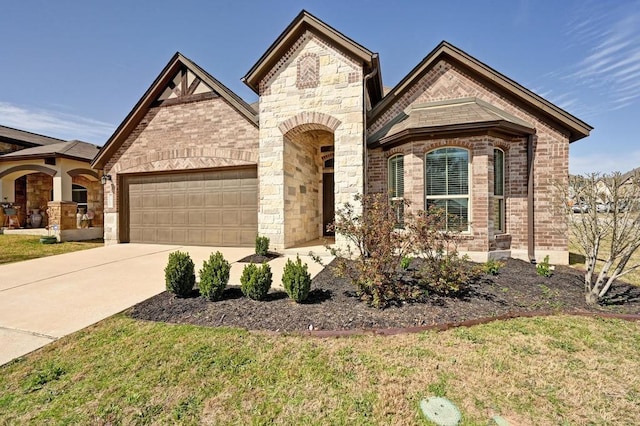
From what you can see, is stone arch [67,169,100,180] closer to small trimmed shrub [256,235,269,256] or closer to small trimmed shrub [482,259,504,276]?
small trimmed shrub [256,235,269,256]

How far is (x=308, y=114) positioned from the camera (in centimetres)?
847

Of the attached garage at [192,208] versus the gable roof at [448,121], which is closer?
the gable roof at [448,121]

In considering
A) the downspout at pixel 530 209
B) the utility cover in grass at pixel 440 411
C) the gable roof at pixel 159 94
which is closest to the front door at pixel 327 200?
the gable roof at pixel 159 94

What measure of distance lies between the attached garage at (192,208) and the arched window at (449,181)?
18.9 feet

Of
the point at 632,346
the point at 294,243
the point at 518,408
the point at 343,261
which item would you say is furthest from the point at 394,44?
the point at 518,408

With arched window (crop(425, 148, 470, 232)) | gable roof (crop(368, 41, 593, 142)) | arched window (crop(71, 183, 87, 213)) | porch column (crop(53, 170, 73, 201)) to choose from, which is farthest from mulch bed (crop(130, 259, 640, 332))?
arched window (crop(71, 183, 87, 213))

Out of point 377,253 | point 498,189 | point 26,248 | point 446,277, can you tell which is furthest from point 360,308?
point 26,248

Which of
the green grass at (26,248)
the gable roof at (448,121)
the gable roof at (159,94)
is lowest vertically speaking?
the green grass at (26,248)

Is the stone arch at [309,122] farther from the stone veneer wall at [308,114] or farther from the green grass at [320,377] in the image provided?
the green grass at [320,377]

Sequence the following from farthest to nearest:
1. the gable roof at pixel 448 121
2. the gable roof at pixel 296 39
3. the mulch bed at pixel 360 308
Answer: the gable roof at pixel 296 39 < the gable roof at pixel 448 121 < the mulch bed at pixel 360 308

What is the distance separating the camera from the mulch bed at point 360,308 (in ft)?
12.5

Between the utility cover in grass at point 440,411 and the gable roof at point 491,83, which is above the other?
the gable roof at point 491,83

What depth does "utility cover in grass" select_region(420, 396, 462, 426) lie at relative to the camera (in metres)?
2.15

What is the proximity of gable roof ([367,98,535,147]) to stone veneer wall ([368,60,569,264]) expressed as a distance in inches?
11.1
